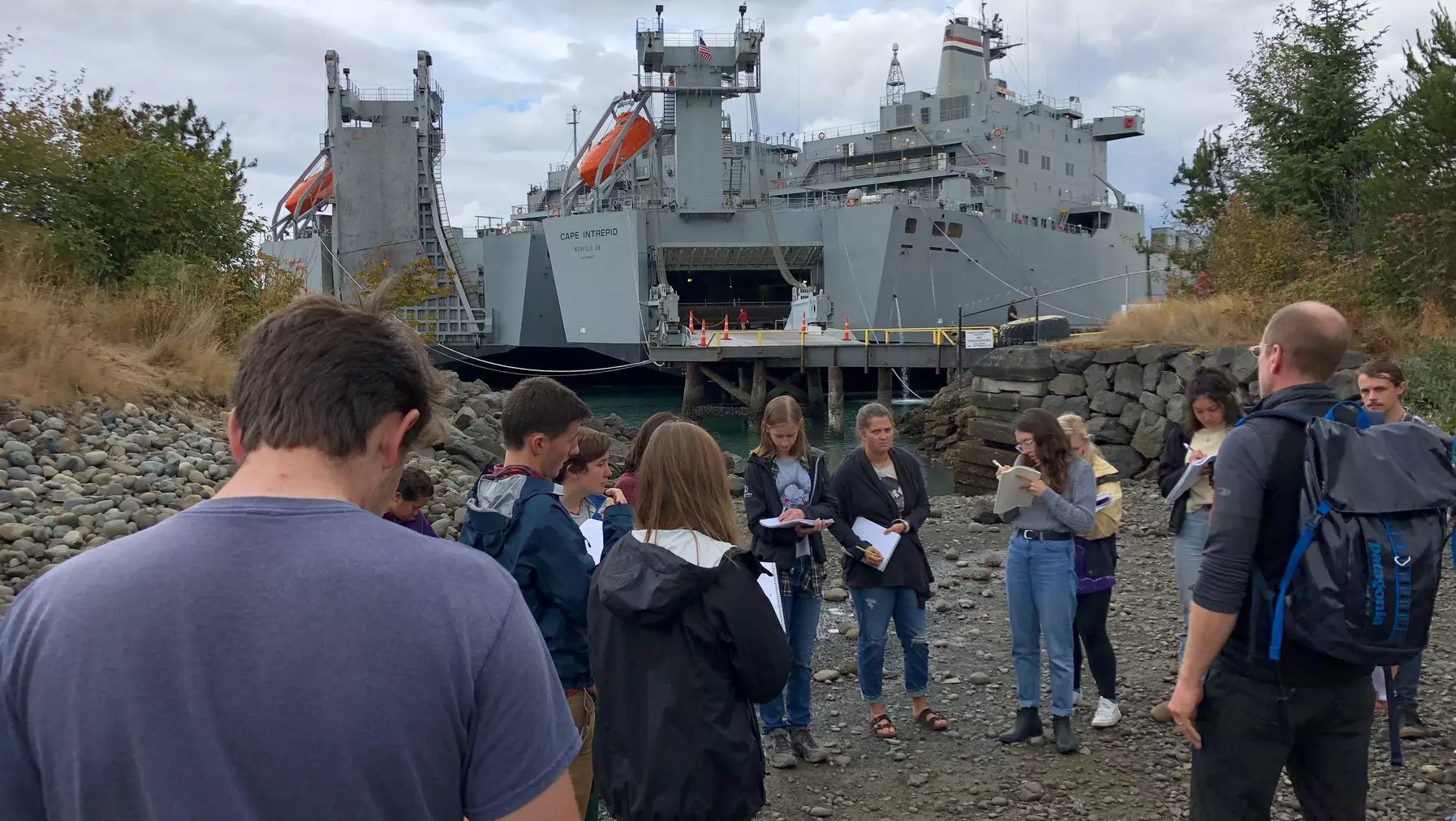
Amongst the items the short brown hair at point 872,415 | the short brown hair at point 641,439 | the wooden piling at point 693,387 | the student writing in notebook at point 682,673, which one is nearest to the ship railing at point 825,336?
the wooden piling at point 693,387

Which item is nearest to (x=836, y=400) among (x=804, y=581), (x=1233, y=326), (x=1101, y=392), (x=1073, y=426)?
(x=1101, y=392)

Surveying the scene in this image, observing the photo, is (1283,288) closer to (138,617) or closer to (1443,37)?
(1443,37)

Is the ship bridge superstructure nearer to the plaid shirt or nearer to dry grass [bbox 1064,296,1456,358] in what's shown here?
dry grass [bbox 1064,296,1456,358]

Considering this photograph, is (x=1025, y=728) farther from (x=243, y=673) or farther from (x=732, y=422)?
(x=732, y=422)

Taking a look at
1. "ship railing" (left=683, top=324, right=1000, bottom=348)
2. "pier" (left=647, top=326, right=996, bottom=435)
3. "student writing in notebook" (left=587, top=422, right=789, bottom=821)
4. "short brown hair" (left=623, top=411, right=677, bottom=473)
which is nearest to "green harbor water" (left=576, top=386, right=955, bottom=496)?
"pier" (left=647, top=326, right=996, bottom=435)

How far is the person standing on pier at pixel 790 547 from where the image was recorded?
446 cm

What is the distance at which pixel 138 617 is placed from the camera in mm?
1099

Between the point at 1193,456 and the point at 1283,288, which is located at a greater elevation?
the point at 1283,288

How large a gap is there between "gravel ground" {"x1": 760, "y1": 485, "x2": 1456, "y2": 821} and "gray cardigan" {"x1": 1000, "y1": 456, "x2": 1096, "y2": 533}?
107cm

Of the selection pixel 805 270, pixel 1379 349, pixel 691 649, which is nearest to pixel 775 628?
pixel 691 649

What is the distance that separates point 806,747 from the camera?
445cm

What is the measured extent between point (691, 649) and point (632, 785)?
40 cm

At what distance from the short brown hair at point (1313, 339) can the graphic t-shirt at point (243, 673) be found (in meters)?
2.33

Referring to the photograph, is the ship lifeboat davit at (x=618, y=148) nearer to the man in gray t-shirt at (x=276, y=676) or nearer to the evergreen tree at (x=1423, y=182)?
the evergreen tree at (x=1423, y=182)
